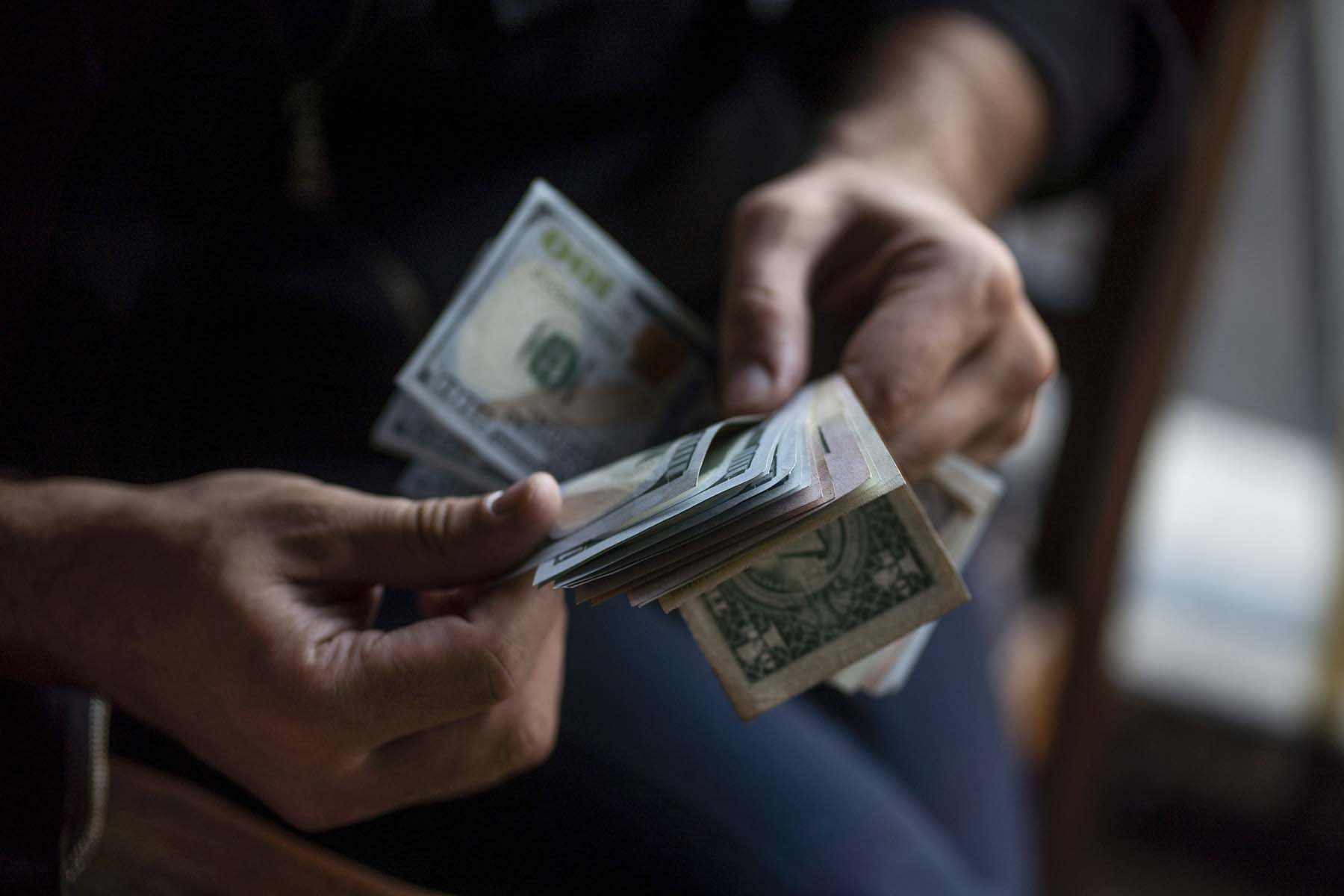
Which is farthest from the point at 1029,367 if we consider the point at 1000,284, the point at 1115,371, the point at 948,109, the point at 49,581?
the point at 1115,371

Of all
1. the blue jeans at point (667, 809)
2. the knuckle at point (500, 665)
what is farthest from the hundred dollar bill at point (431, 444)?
the knuckle at point (500, 665)

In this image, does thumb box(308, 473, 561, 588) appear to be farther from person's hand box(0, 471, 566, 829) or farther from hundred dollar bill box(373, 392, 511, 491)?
hundred dollar bill box(373, 392, 511, 491)

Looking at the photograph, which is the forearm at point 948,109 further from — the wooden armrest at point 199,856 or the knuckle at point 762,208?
the wooden armrest at point 199,856

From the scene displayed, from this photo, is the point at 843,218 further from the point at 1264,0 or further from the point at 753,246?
the point at 1264,0

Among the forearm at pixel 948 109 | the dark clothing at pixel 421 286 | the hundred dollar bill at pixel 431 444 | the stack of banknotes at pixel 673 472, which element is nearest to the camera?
the stack of banknotes at pixel 673 472

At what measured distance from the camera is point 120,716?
70cm

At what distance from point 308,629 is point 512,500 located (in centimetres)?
13

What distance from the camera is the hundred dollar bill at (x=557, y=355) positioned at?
71 centimetres

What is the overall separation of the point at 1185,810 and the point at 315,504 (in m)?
2.06

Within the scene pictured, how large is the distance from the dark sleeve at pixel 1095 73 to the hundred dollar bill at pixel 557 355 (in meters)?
0.42

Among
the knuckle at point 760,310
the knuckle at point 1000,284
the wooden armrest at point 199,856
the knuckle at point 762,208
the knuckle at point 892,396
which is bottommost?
the wooden armrest at point 199,856

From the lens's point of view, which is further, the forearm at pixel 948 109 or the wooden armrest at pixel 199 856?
the forearm at pixel 948 109

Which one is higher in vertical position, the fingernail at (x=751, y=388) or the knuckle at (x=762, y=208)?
the knuckle at (x=762, y=208)

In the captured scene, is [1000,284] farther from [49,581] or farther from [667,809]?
[49,581]
